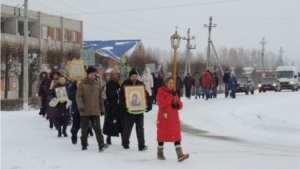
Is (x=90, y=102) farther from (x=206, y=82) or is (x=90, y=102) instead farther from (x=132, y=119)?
(x=206, y=82)

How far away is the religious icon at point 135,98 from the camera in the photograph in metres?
12.4

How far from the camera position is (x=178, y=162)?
10.8 metres

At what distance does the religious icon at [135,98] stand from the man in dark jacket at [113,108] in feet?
1.94

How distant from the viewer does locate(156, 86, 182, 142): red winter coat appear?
11.0m

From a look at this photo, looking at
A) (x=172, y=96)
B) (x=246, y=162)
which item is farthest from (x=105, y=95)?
(x=246, y=162)

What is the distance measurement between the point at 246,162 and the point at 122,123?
337 centimetres

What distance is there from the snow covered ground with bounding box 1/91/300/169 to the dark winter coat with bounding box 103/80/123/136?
1.45ft

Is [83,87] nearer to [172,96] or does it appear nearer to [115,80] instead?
[115,80]

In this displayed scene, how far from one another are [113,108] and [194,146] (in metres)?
2.25

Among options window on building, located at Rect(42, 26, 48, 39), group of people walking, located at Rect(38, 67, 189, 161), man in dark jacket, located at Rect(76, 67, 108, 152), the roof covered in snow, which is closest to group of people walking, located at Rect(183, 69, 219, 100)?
group of people walking, located at Rect(38, 67, 189, 161)

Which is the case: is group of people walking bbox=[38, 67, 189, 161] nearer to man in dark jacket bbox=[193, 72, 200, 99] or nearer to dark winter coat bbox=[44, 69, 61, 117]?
dark winter coat bbox=[44, 69, 61, 117]

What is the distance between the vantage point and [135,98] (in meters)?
12.5

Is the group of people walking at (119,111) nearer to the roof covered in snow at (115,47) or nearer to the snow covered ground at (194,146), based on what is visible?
the snow covered ground at (194,146)

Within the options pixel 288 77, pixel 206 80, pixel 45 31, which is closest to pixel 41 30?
pixel 45 31
